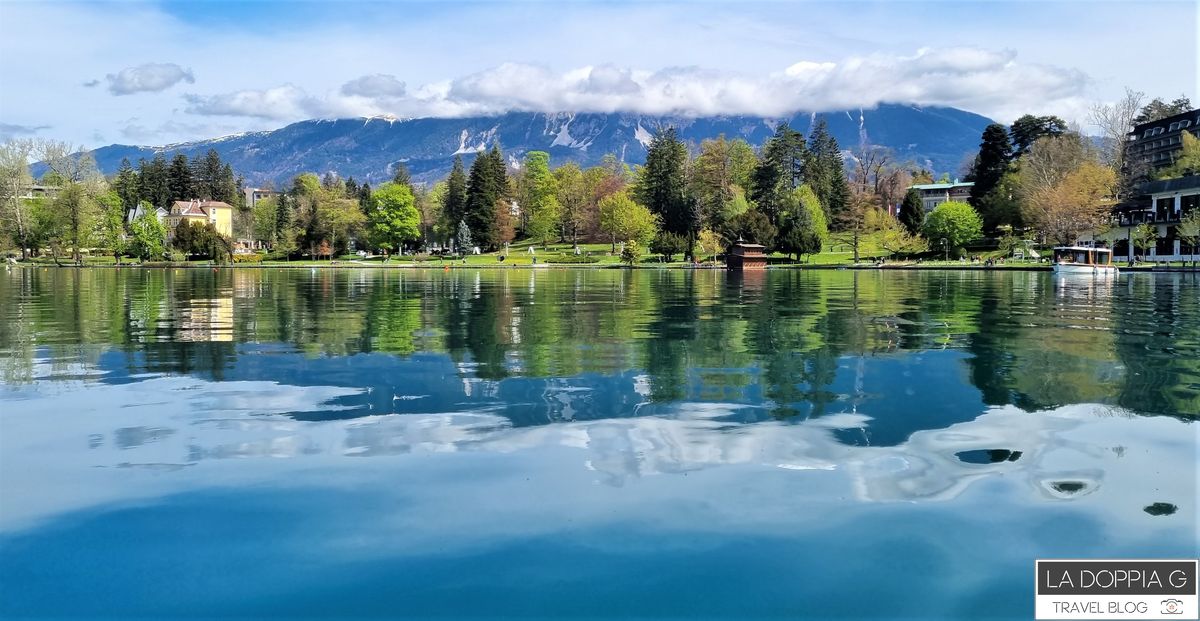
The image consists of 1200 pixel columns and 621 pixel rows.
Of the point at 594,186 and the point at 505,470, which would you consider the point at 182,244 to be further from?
the point at 505,470

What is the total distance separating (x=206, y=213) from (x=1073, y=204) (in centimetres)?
14618

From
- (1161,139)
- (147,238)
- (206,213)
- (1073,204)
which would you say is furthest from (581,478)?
(206,213)

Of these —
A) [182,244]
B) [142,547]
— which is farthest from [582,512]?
[182,244]

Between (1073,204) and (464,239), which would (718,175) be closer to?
(464,239)

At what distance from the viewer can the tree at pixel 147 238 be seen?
12219cm

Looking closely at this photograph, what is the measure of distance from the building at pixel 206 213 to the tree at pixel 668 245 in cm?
8172

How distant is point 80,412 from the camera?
12.3 metres

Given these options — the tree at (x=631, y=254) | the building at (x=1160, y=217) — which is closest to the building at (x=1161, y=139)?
the building at (x=1160, y=217)

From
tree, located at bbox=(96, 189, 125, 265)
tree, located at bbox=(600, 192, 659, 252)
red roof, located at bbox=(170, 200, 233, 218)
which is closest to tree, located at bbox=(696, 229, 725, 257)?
tree, located at bbox=(600, 192, 659, 252)

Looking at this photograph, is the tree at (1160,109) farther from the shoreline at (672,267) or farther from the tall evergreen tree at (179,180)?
the tall evergreen tree at (179,180)

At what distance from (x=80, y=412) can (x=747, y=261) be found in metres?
91.7

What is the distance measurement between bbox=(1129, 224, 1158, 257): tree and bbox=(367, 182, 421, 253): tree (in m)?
96.9

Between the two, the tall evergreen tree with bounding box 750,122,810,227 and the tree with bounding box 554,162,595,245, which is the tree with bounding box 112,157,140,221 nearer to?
the tree with bounding box 554,162,595,245

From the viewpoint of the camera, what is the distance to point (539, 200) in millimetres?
157750
